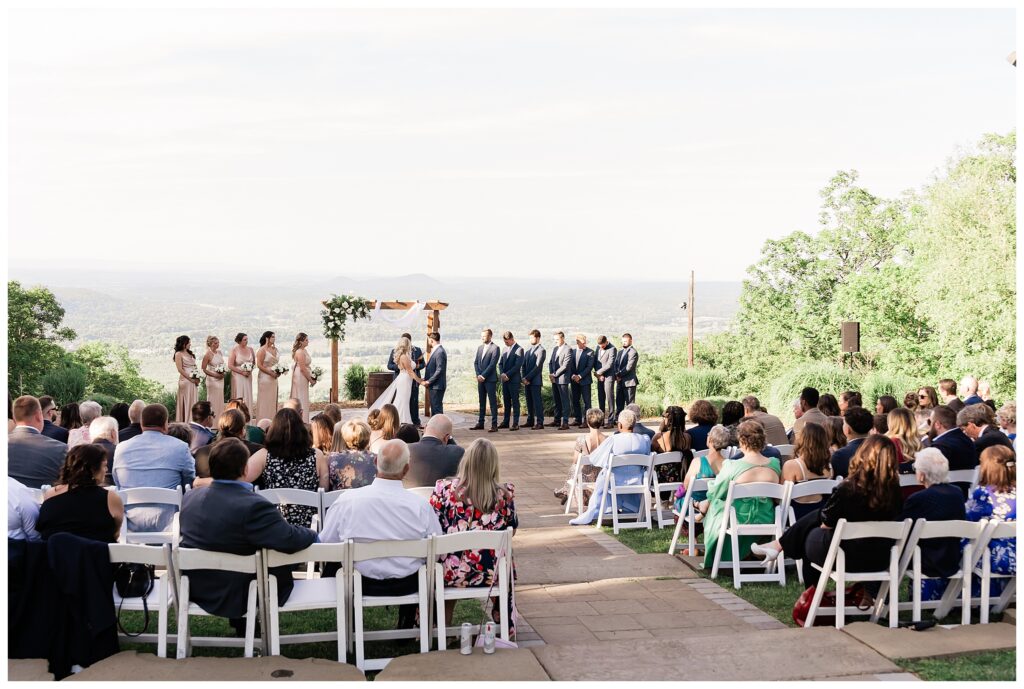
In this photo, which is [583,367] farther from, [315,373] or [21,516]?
[21,516]

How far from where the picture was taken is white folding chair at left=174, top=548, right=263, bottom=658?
464cm

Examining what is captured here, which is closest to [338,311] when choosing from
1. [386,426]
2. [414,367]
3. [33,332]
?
[414,367]

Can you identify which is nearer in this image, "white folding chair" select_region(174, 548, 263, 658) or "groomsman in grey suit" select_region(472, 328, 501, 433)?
"white folding chair" select_region(174, 548, 263, 658)

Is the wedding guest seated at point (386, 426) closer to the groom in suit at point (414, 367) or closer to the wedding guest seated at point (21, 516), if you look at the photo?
the wedding guest seated at point (21, 516)

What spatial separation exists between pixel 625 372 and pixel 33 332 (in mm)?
13598

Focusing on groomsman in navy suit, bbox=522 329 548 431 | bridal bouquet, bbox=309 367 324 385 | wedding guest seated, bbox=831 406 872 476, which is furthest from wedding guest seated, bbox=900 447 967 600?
bridal bouquet, bbox=309 367 324 385

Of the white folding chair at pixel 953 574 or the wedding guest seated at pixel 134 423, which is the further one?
the wedding guest seated at pixel 134 423

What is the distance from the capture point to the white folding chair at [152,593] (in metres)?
4.62

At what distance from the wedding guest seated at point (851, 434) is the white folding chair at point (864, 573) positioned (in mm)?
1588

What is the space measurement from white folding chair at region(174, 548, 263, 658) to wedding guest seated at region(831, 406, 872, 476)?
13.4 ft

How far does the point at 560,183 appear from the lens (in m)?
69.8

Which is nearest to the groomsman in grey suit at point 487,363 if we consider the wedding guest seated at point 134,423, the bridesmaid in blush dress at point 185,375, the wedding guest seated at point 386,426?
the bridesmaid in blush dress at point 185,375

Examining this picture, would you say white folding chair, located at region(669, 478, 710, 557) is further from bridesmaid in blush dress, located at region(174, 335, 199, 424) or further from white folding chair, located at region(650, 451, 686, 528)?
bridesmaid in blush dress, located at region(174, 335, 199, 424)

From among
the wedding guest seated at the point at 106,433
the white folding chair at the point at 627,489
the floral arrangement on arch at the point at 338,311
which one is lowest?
the white folding chair at the point at 627,489
